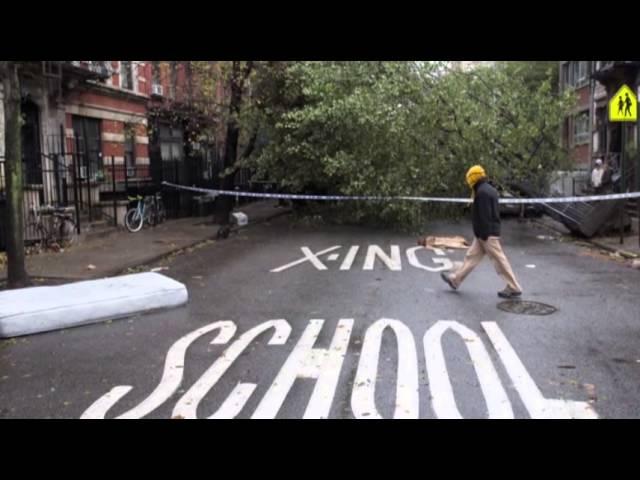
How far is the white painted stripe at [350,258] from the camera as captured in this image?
11297mm

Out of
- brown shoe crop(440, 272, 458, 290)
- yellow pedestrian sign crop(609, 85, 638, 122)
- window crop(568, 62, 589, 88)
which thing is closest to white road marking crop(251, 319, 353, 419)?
brown shoe crop(440, 272, 458, 290)

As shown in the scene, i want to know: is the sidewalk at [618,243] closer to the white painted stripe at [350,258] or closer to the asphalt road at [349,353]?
the asphalt road at [349,353]

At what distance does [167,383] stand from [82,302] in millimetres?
2693

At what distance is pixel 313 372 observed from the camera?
Result: 5465 mm

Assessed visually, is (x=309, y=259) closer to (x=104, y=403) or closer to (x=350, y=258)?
(x=350, y=258)

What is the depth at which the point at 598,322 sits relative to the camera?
7133 mm

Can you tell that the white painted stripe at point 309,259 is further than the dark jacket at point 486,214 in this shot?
Yes

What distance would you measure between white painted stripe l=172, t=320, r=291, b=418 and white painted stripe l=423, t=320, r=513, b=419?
4.85 feet

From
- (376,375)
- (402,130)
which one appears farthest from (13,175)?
(402,130)

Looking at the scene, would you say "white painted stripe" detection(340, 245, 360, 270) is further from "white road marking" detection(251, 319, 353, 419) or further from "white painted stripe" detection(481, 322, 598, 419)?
"white painted stripe" detection(481, 322, 598, 419)

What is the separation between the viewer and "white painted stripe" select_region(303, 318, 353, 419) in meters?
4.57

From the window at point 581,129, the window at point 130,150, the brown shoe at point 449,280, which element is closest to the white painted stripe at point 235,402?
the brown shoe at point 449,280

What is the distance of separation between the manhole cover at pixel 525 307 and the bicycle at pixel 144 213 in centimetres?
1162

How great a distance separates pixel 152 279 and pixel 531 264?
6.70 meters
